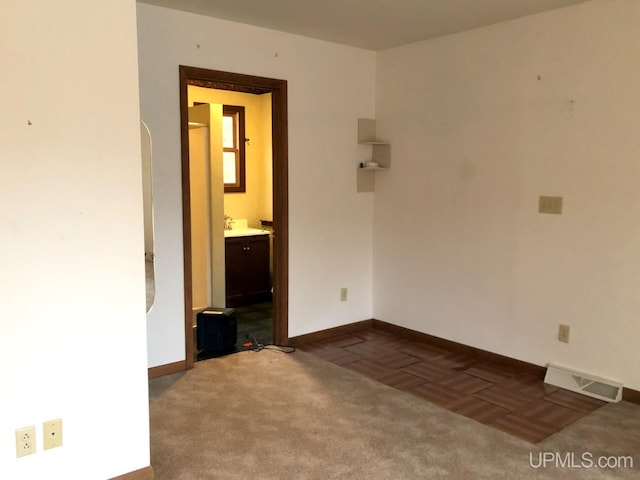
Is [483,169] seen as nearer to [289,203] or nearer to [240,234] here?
[289,203]

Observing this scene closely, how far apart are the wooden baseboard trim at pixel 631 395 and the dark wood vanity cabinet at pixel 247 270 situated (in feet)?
11.9

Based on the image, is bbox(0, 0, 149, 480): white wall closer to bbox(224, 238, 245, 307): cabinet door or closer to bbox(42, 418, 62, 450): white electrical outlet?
bbox(42, 418, 62, 450): white electrical outlet

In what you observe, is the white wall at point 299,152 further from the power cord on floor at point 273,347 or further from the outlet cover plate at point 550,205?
the outlet cover plate at point 550,205

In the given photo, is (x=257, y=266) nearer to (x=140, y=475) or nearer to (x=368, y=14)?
(x=368, y=14)

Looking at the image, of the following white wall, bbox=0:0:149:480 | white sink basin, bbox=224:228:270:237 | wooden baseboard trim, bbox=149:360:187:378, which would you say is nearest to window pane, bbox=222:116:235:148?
white sink basin, bbox=224:228:270:237

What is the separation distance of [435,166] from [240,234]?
224cm

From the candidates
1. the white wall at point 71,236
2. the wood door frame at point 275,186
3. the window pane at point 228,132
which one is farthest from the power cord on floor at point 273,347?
the window pane at point 228,132

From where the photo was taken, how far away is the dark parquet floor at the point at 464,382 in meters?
3.14

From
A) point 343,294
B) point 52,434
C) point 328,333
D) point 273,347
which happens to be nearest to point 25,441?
point 52,434

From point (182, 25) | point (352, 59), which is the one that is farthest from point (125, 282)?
point (352, 59)

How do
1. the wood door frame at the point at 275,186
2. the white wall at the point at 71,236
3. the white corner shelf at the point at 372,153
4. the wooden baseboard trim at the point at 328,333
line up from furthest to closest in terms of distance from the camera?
the white corner shelf at the point at 372,153
the wooden baseboard trim at the point at 328,333
the wood door frame at the point at 275,186
the white wall at the point at 71,236
